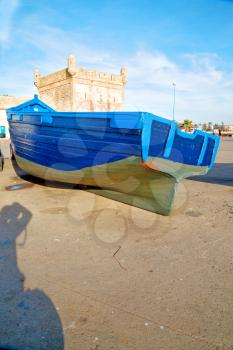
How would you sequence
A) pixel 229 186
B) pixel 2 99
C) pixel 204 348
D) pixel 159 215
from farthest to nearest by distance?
pixel 2 99
pixel 229 186
pixel 159 215
pixel 204 348

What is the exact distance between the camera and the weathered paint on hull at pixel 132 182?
14.4 ft

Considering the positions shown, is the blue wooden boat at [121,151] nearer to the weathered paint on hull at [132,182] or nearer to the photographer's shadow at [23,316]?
the weathered paint on hull at [132,182]

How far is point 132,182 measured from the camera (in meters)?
4.88

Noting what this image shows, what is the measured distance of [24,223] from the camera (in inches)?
166

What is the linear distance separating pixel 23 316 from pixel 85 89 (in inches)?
1004

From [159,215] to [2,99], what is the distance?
37340 millimetres

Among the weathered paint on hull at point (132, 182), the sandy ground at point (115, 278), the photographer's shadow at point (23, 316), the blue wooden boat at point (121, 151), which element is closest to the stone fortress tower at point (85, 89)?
the blue wooden boat at point (121, 151)

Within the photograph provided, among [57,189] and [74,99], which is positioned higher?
[74,99]

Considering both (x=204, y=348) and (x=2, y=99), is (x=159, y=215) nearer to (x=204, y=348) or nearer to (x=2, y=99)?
(x=204, y=348)

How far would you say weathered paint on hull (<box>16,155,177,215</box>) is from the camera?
4398 millimetres

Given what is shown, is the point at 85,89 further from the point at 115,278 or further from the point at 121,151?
the point at 115,278

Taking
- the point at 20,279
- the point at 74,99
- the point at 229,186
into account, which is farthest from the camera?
the point at 74,99

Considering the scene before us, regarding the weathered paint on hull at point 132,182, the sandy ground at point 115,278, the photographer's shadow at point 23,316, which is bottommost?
the sandy ground at point 115,278

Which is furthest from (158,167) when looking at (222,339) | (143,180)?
(222,339)
